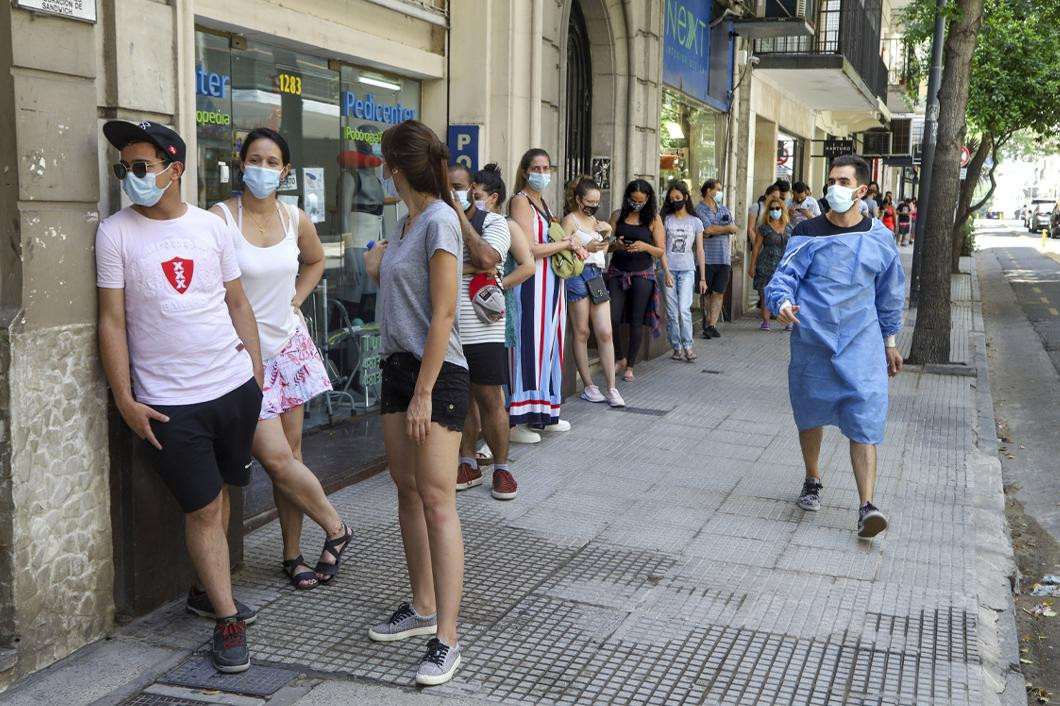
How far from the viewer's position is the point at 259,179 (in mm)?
4453

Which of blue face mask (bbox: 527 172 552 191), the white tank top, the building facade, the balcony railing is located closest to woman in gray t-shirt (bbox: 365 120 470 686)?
the white tank top

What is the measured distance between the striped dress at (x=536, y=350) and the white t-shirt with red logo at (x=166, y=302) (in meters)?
3.57

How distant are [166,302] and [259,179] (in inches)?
30.0

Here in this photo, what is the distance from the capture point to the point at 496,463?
20.9 ft

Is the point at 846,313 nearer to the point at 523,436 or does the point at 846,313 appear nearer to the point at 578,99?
the point at 523,436

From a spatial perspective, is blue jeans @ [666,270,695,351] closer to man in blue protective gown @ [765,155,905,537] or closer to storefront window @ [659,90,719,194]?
storefront window @ [659,90,719,194]

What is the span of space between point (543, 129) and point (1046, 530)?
4.96 metres

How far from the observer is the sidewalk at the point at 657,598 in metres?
3.95

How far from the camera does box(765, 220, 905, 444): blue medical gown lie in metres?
5.80

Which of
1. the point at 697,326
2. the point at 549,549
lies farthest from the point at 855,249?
the point at 697,326

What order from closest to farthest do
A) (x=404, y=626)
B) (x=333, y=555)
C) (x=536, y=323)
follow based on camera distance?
(x=404, y=626)
(x=333, y=555)
(x=536, y=323)

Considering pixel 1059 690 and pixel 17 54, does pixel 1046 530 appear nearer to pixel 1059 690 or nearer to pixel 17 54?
pixel 1059 690

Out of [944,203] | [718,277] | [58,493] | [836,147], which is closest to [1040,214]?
[836,147]

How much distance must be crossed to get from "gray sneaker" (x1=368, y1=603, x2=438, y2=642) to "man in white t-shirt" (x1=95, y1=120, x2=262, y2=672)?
1.63 feet
